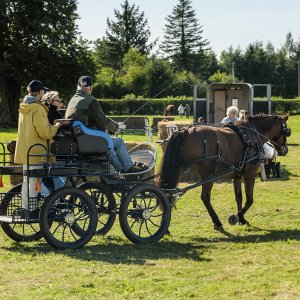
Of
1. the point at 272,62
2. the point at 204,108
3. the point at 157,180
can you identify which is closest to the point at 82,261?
the point at 157,180

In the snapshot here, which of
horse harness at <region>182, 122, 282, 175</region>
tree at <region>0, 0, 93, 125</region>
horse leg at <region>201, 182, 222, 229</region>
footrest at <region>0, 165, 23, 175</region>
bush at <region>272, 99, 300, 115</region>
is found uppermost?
tree at <region>0, 0, 93, 125</region>

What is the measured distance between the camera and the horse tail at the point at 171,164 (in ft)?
32.8

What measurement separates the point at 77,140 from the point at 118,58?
99788 mm

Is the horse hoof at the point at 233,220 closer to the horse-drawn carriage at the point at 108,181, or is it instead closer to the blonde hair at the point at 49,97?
the horse-drawn carriage at the point at 108,181

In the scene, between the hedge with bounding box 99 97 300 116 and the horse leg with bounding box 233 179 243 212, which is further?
the hedge with bounding box 99 97 300 116

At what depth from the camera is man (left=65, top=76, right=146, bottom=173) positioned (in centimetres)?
900

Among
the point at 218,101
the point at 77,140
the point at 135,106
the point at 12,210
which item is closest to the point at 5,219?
the point at 12,210

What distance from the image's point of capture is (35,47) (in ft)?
153

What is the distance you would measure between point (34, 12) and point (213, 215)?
38.1 meters

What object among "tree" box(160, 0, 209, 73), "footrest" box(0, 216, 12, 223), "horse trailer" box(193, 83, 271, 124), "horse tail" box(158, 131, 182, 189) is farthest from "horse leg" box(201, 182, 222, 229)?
"tree" box(160, 0, 209, 73)

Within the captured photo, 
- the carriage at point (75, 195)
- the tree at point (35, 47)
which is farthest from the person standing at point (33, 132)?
the tree at point (35, 47)

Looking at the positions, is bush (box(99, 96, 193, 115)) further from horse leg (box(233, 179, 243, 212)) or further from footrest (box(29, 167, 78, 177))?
footrest (box(29, 167, 78, 177))

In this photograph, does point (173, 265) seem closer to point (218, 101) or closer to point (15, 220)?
point (15, 220)

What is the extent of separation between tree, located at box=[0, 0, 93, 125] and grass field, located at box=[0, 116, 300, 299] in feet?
118
